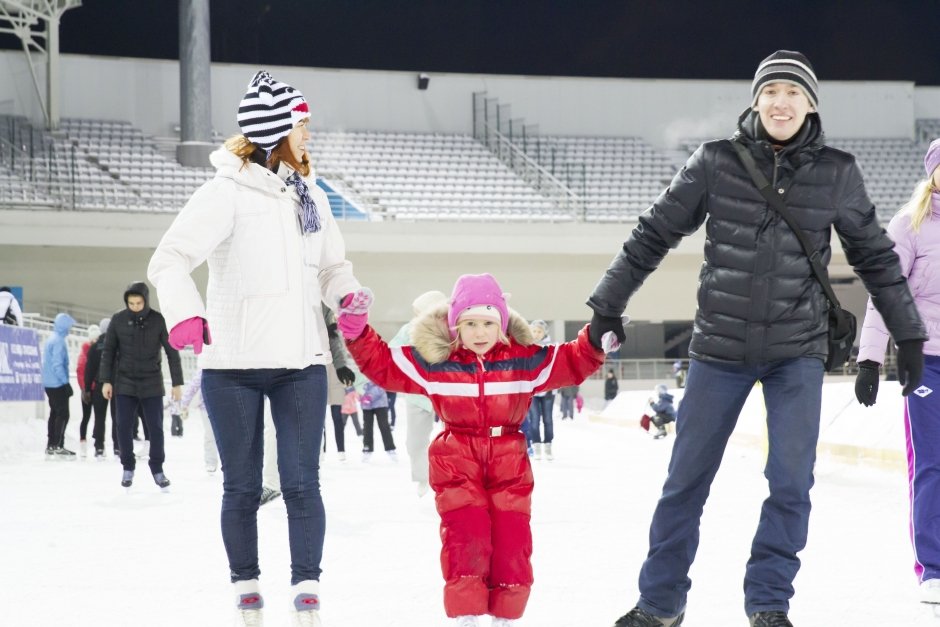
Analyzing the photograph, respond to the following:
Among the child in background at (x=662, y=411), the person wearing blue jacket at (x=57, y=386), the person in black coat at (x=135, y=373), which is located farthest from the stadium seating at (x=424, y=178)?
the person in black coat at (x=135, y=373)

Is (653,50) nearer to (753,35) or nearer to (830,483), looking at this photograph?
(753,35)

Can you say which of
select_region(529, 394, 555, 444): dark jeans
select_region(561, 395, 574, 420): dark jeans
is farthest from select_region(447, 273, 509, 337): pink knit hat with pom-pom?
select_region(561, 395, 574, 420): dark jeans

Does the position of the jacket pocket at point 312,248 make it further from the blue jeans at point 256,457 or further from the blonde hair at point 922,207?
the blonde hair at point 922,207

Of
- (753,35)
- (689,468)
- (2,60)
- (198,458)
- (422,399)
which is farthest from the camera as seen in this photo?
(753,35)

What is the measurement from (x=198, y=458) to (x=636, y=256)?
8.59m

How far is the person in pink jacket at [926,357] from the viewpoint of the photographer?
3.49 m

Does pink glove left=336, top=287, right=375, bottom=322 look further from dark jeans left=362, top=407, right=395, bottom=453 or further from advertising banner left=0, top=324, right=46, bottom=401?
advertising banner left=0, top=324, right=46, bottom=401

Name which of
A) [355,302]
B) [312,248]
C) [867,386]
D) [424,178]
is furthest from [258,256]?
[424,178]

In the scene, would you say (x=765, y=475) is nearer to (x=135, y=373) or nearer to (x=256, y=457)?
(x=256, y=457)

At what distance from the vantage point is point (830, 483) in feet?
24.9

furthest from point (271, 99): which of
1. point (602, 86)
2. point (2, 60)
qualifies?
point (602, 86)

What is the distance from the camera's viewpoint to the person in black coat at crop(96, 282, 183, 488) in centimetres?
725

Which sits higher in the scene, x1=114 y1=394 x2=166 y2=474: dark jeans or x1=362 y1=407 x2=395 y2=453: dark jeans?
x1=114 y1=394 x2=166 y2=474: dark jeans

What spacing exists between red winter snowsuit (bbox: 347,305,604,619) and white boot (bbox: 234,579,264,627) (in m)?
0.53
